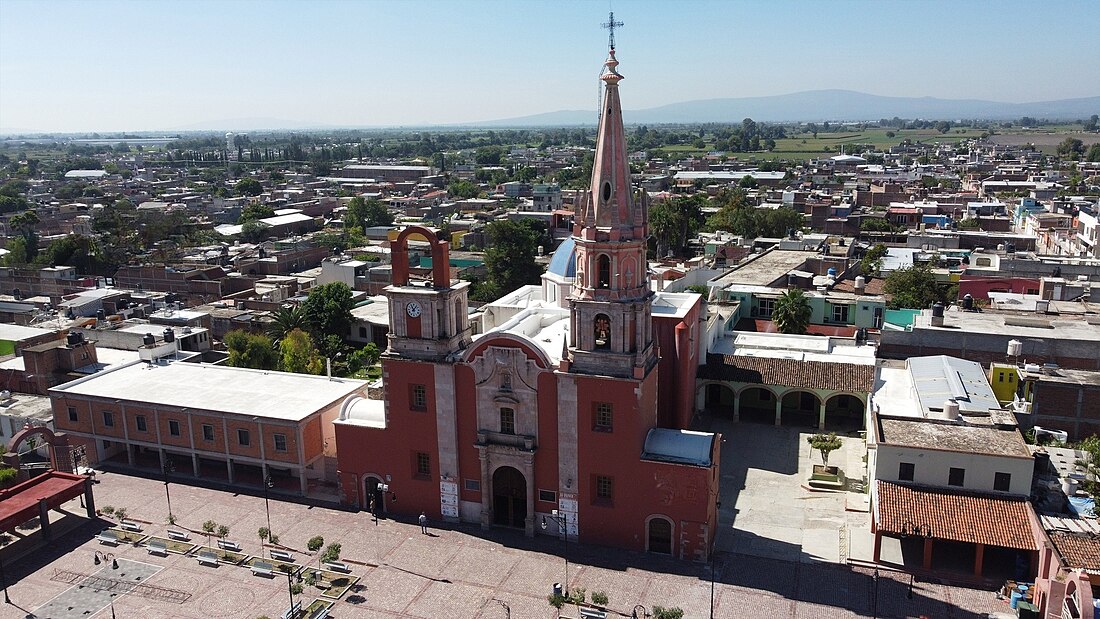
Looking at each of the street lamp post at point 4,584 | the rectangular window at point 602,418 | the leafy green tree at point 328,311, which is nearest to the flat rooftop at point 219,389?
the street lamp post at point 4,584

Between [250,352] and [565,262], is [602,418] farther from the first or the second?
[250,352]

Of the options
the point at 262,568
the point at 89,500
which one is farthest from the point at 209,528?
the point at 89,500

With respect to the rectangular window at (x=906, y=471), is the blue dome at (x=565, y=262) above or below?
above

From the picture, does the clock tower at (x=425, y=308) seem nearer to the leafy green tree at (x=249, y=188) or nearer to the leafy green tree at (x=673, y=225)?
the leafy green tree at (x=673, y=225)

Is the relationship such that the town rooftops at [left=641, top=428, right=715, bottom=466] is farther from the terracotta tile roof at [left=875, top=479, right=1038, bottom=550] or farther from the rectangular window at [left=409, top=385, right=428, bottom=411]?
the rectangular window at [left=409, top=385, right=428, bottom=411]

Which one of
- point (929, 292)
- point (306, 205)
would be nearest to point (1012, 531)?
point (929, 292)

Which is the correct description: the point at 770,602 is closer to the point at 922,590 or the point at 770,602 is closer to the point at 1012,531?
the point at 922,590

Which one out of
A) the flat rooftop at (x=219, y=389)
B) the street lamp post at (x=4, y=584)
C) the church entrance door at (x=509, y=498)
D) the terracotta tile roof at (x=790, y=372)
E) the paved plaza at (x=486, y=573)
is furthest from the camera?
the terracotta tile roof at (x=790, y=372)
